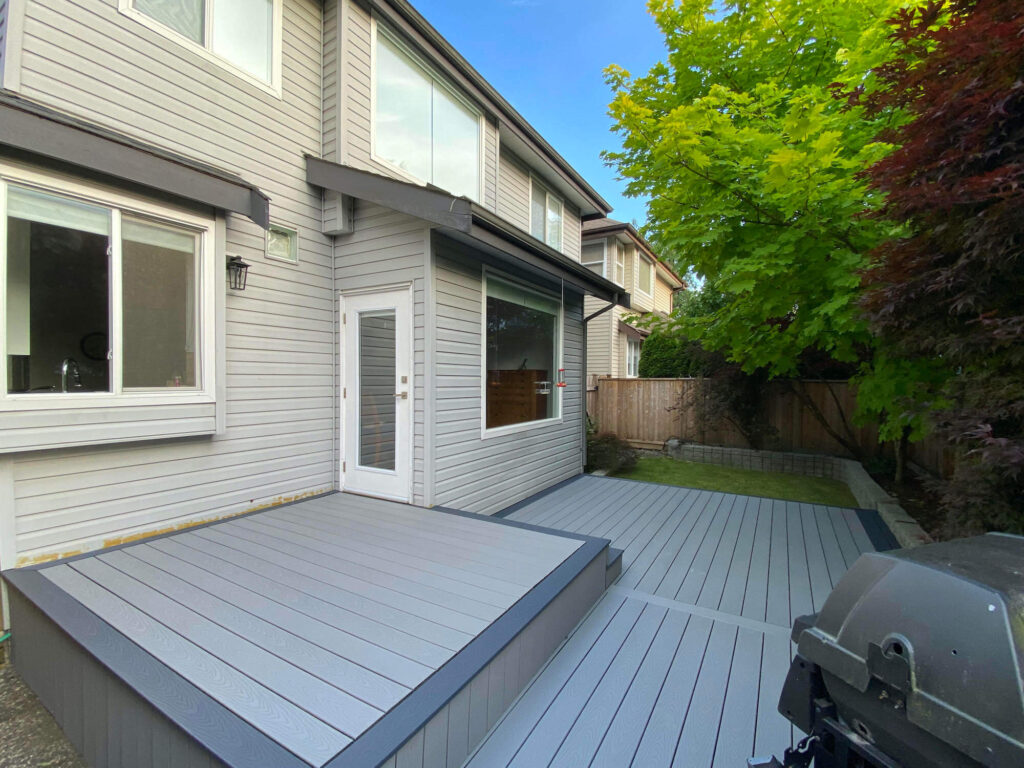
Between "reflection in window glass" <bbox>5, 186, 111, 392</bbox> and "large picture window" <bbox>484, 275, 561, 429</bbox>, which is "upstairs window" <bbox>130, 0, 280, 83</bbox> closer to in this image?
"reflection in window glass" <bbox>5, 186, 111, 392</bbox>

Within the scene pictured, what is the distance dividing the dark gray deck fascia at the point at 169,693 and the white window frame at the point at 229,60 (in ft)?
12.5

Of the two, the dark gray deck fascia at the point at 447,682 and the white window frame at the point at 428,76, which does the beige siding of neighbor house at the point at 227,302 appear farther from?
the dark gray deck fascia at the point at 447,682

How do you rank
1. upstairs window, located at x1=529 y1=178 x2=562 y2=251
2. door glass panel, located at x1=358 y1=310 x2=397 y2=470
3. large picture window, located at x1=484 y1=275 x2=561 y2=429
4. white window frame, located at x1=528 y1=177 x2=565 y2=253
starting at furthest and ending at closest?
upstairs window, located at x1=529 y1=178 x2=562 y2=251 → white window frame, located at x1=528 y1=177 x2=565 y2=253 → large picture window, located at x1=484 y1=275 x2=561 y2=429 → door glass panel, located at x1=358 y1=310 x2=397 y2=470

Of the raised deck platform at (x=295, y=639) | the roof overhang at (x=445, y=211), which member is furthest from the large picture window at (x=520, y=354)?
the raised deck platform at (x=295, y=639)

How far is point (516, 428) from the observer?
5316 millimetres

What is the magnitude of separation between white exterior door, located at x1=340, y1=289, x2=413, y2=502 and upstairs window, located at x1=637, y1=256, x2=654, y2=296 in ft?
38.7

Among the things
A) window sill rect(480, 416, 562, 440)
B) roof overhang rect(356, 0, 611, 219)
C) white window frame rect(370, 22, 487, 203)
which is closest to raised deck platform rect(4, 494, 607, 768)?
window sill rect(480, 416, 562, 440)

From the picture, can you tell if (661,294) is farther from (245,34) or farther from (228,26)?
(228,26)

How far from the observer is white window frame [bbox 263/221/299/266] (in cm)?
398

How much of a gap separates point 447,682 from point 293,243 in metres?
3.92

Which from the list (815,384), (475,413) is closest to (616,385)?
(815,384)

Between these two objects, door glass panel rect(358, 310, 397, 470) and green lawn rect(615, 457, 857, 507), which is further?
green lawn rect(615, 457, 857, 507)

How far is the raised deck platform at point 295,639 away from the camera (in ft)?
5.14

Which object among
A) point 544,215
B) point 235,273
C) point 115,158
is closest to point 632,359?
point 544,215
